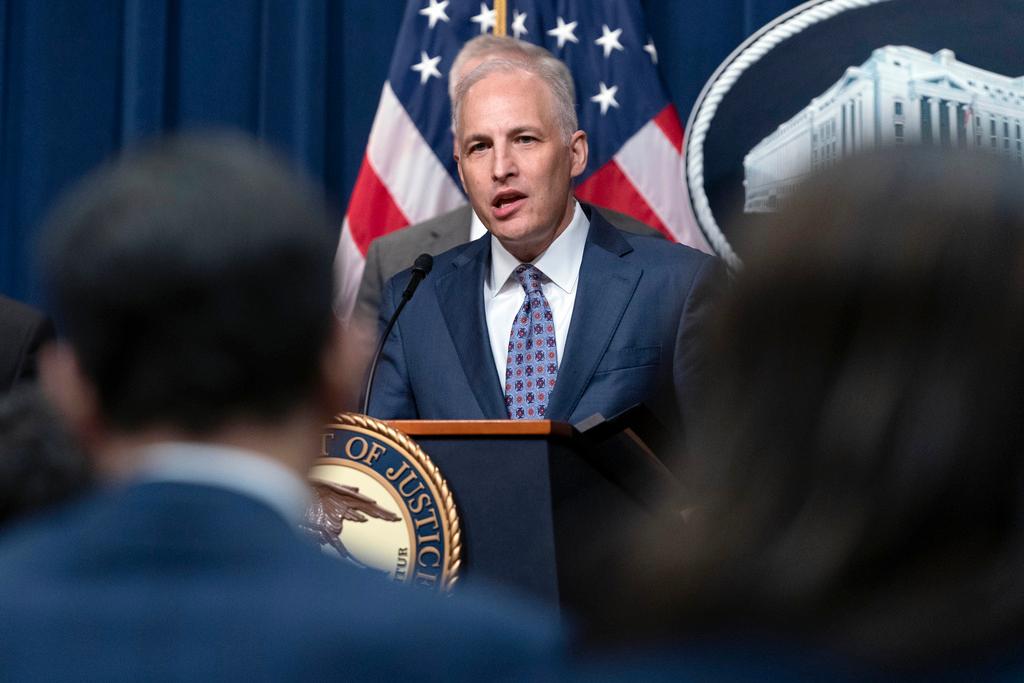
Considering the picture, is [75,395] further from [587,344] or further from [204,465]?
[587,344]

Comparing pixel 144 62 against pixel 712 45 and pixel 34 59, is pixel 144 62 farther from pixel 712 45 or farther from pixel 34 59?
pixel 712 45

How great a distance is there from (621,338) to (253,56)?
244 cm

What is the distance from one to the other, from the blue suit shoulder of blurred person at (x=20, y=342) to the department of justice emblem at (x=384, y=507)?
138cm

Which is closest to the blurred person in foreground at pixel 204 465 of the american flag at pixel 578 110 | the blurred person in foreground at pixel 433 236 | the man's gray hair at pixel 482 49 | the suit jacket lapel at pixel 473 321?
the suit jacket lapel at pixel 473 321

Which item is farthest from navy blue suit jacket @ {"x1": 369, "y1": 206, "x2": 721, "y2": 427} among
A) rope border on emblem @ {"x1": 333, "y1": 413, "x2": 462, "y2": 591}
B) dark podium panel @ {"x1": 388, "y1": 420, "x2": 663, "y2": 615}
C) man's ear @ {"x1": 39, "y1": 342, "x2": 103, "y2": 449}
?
man's ear @ {"x1": 39, "y1": 342, "x2": 103, "y2": 449}

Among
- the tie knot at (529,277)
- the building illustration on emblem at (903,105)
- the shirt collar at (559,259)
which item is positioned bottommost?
the tie knot at (529,277)

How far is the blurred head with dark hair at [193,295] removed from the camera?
0.83m

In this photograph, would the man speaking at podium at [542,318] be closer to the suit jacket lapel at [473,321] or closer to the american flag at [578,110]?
the suit jacket lapel at [473,321]

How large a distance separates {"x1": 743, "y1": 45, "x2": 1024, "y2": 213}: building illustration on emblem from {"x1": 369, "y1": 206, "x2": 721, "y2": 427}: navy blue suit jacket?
96 cm

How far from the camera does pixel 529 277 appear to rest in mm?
3377

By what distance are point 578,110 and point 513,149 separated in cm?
112

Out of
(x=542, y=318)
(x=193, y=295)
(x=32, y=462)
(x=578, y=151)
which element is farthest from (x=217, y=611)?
(x=578, y=151)

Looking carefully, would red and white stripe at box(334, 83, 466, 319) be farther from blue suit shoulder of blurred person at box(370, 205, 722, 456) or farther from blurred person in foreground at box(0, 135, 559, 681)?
blurred person in foreground at box(0, 135, 559, 681)

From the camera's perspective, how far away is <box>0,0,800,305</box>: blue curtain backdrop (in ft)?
16.5
